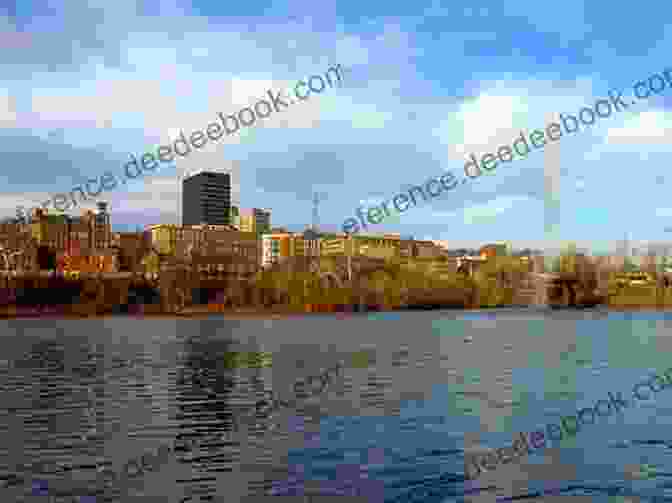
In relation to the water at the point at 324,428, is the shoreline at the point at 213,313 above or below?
above

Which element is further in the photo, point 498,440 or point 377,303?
point 377,303

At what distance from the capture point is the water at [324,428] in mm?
19047

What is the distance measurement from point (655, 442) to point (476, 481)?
7.26 m

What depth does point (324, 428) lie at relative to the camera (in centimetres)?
2644

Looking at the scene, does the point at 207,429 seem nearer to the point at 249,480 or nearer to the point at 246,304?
the point at 249,480

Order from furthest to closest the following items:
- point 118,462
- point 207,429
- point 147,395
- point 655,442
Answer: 1. point 147,395
2. point 207,429
3. point 655,442
4. point 118,462

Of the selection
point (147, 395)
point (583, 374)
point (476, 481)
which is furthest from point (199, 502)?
point (583, 374)

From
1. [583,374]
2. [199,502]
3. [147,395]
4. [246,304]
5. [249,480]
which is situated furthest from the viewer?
[246,304]

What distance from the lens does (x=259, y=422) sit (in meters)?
27.8

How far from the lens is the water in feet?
62.5

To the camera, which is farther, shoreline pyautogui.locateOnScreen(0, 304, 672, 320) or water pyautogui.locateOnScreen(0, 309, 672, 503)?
shoreline pyautogui.locateOnScreen(0, 304, 672, 320)

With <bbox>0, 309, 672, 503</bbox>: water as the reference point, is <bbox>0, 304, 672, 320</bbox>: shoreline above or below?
above

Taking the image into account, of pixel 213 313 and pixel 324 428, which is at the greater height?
pixel 213 313

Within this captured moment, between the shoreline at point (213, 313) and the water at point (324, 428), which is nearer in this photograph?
the water at point (324, 428)
